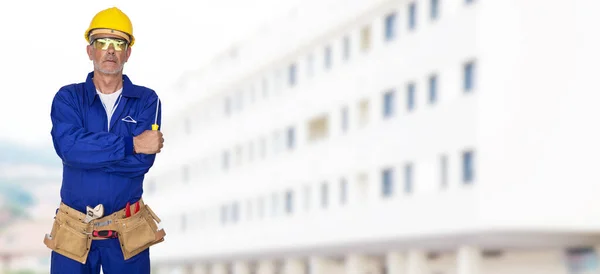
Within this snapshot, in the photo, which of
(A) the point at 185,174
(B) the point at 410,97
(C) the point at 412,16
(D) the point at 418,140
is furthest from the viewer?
(A) the point at 185,174

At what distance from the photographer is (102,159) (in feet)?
15.7

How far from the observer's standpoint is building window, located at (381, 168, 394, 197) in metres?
42.3

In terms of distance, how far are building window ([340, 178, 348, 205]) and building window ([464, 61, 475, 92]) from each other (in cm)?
1044

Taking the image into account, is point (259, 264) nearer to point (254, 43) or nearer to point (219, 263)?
point (219, 263)

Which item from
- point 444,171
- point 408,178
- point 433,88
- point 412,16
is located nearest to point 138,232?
point 444,171

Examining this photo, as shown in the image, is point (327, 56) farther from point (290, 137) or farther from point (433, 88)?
A: point (433, 88)

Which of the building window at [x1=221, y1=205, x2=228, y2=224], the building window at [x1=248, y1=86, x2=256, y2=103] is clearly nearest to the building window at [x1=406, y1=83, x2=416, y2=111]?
the building window at [x1=248, y1=86, x2=256, y2=103]

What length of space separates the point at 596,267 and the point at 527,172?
241 inches

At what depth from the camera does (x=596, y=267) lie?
40.4 metres

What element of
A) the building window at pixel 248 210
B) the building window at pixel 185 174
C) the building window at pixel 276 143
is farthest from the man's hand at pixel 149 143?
the building window at pixel 185 174

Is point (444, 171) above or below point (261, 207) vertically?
below

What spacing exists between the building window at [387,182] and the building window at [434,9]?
18.7 ft

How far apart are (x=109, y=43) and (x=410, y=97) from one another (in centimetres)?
3673

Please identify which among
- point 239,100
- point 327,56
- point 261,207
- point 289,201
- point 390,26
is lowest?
point 289,201
